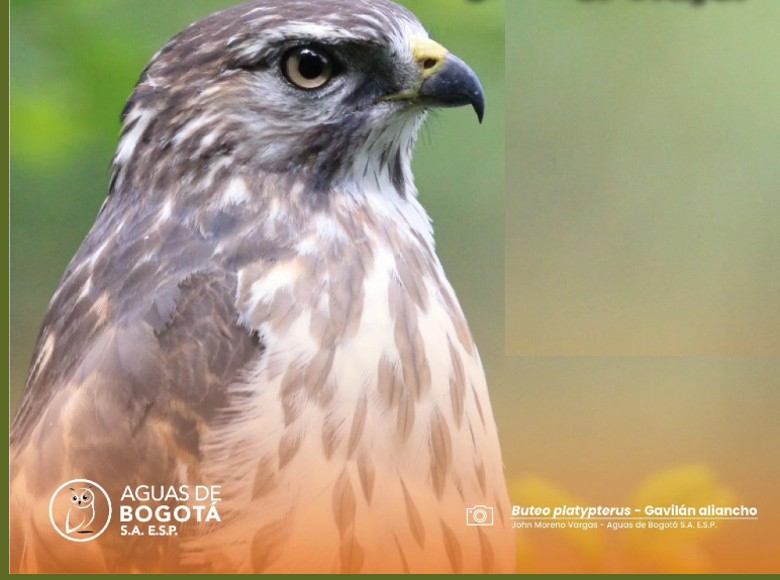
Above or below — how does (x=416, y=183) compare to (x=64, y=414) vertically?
above

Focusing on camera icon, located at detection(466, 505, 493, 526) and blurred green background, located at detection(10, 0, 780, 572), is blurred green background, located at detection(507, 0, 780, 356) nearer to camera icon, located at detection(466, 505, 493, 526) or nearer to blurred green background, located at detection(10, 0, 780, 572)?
blurred green background, located at detection(10, 0, 780, 572)

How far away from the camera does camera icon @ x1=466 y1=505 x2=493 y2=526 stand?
82.5 inches

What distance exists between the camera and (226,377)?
1925mm

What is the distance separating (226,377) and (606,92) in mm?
978

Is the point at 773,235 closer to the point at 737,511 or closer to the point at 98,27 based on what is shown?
the point at 737,511

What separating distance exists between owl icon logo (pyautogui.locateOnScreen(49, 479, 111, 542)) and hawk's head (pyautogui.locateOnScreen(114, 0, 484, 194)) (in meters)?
0.55

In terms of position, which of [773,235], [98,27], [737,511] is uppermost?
[98,27]

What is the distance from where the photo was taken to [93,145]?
2.30 meters

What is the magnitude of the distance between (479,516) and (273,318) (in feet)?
1.79

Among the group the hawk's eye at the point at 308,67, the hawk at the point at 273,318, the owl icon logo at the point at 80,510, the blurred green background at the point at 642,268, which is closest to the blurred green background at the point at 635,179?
the blurred green background at the point at 642,268

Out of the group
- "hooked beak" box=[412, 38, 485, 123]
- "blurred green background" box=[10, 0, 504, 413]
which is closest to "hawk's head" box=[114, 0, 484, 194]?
"hooked beak" box=[412, 38, 485, 123]

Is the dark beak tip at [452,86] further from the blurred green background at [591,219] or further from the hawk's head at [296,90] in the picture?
the blurred green background at [591,219]

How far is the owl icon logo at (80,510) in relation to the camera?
2.05 m

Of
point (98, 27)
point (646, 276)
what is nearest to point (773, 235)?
point (646, 276)
